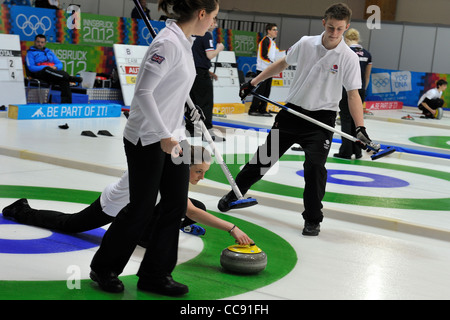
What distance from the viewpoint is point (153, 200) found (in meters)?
3.69

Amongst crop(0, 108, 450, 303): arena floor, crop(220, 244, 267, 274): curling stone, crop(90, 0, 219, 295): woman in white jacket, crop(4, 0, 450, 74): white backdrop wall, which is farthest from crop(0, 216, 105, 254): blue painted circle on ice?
crop(4, 0, 450, 74): white backdrop wall

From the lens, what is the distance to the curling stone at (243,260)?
427 cm

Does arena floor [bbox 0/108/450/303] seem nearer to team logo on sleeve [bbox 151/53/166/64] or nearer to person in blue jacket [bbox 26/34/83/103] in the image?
team logo on sleeve [bbox 151/53/166/64]

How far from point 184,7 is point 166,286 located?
1.44m

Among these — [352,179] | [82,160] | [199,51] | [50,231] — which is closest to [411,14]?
[199,51]

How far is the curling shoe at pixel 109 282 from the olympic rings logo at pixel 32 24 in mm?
10736

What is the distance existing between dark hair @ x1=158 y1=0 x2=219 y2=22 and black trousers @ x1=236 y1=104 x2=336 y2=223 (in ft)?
7.45

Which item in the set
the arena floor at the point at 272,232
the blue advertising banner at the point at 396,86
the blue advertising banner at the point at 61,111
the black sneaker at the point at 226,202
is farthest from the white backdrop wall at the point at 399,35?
the black sneaker at the point at 226,202

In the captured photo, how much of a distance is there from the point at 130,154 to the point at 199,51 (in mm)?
7003

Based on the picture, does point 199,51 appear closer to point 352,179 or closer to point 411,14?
point 352,179

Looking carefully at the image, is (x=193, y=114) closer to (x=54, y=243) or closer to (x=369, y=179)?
(x=54, y=243)

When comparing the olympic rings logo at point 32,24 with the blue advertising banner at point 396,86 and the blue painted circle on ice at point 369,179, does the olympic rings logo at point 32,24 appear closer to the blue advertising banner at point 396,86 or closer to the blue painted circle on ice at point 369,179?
the blue painted circle on ice at point 369,179

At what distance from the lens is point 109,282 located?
3.72 meters
